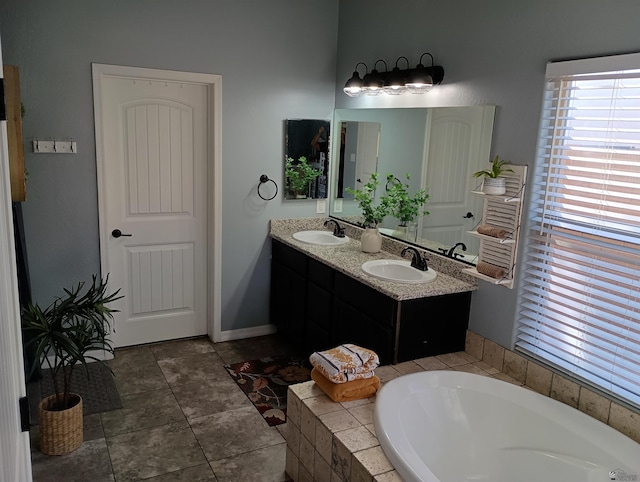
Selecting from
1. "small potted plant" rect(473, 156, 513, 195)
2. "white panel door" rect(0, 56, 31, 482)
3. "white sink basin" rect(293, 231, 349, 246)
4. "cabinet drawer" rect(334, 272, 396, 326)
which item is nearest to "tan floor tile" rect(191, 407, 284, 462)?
"cabinet drawer" rect(334, 272, 396, 326)

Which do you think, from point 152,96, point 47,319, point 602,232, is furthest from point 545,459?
point 152,96

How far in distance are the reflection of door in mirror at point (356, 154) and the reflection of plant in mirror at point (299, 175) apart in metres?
0.24

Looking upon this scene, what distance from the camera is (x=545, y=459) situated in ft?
7.82

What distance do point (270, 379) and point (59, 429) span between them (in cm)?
138

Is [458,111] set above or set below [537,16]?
below

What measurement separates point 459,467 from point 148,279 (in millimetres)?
2678

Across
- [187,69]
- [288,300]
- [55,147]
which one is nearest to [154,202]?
[55,147]

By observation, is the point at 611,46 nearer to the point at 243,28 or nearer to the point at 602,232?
the point at 602,232

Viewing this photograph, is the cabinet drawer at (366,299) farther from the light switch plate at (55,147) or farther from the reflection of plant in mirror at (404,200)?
the light switch plate at (55,147)

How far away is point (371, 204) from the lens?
13.4 feet

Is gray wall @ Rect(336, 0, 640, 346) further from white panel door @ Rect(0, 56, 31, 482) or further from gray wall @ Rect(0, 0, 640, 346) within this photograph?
white panel door @ Rect(0, 56, 31, 482)

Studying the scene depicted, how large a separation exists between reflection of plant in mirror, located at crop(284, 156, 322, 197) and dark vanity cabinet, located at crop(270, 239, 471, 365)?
1.55 ft

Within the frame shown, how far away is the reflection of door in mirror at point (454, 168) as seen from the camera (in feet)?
10.1

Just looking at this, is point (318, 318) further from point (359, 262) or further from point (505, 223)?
point (505, 223)
